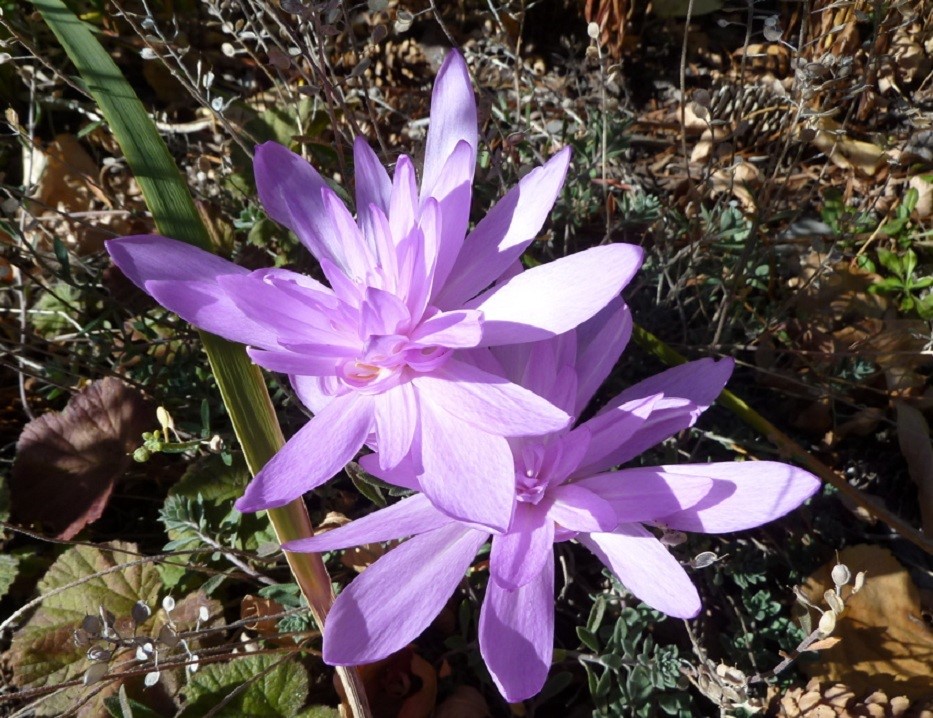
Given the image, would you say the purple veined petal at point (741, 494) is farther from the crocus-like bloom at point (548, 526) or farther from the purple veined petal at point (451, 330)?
the purple veined petal at point (451, 330)

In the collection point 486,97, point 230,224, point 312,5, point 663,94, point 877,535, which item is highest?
point 312,5

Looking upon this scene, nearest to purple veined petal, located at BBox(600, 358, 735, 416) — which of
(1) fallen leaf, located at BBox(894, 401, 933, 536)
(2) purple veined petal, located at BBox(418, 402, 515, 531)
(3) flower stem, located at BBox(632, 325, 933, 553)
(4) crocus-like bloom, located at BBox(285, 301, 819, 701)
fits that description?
(4) crocus-like bloom, located at BBox(285, 301, 819, 701)

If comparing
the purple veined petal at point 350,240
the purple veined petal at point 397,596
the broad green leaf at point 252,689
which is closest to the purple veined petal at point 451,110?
the purple veined petal at point 350,240

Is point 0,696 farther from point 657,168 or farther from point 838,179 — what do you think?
point 838,179

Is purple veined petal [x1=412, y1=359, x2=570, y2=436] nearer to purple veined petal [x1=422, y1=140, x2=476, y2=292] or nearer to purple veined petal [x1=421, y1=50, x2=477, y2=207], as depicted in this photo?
purple veined petal [x1=422, y1=140, x2=476, y2=292]

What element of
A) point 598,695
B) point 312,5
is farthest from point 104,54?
point 598,695

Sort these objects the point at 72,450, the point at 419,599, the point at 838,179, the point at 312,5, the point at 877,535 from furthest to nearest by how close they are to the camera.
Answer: the point at 838,179 → the point at 72,450 → the point at 877,535 → the point at 312,5 → the point at 419,599

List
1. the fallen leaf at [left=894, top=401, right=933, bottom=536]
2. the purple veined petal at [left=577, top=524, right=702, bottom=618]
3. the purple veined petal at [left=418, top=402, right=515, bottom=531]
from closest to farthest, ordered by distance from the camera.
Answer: the purple veined petal at [left=418, top=402, right=515, bottom=531] → the purple veined petal at [left=577, top=524, right=702, bottom=618] → the fallen leaf at [left=894, top=401, right=933, bottom=536]
